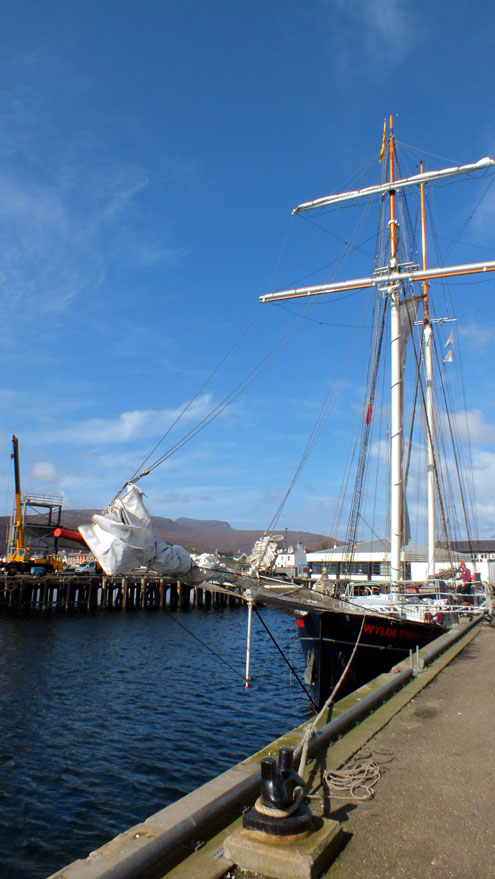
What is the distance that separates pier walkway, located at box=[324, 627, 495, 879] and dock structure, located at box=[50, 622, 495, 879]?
0.01m

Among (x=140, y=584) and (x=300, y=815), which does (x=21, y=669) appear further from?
(x=140, y=584)

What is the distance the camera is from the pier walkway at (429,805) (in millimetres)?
4160

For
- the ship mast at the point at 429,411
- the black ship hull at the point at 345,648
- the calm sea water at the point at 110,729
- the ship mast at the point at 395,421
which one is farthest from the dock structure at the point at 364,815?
the ship mast at the point at 429,411

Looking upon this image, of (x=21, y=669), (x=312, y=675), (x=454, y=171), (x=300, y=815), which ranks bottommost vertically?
(x=21, y=669)

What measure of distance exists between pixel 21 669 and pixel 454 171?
2876cm

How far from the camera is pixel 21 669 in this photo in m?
24.5

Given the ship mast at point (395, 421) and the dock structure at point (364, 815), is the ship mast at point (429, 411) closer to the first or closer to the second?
the ship mast at point (395, 421)

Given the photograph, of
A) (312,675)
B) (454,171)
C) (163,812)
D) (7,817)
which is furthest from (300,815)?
(454,171)

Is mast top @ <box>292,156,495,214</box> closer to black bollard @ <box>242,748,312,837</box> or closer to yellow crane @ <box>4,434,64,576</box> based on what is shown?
black bollard @ <box>242,748,312,837</box>

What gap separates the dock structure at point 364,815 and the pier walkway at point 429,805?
12mm

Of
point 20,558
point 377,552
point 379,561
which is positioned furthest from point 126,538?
point 377,552

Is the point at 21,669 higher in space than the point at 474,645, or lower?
lower

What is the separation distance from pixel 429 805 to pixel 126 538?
4610 millimetres

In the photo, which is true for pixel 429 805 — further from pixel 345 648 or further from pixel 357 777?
pixel 345 648
